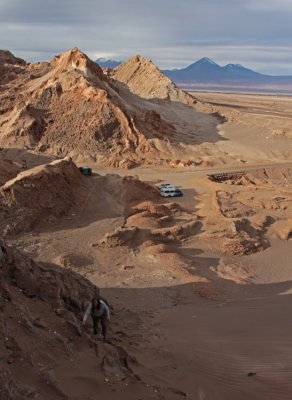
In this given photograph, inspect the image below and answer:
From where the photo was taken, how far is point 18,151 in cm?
2767

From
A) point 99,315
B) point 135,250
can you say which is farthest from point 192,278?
point 99,315

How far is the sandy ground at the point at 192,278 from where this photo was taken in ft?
28.4

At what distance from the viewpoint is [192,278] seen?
16.0 m

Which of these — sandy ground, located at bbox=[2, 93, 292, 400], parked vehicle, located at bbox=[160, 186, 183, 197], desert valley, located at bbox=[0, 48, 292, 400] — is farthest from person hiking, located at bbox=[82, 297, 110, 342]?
parked vehicle, located at bbox=[160, 186, 183, 197]

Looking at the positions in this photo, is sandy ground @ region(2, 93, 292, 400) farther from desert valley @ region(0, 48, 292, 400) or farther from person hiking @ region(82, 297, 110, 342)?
person hiking @ region(82, 297, 110, 342)

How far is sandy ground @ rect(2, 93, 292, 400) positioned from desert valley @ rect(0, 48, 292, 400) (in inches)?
1.9

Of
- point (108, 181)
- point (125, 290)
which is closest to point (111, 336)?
Answer: point (125, 290)

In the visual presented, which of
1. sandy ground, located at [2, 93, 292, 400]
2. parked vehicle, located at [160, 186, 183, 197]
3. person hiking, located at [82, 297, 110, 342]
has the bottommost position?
sandy ground, located at [2, 93, 292, 400]

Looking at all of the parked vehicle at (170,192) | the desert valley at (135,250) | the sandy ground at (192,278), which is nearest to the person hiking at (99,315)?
the desert valley at (135,250)

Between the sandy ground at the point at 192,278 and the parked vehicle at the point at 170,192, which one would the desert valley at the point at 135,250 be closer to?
the sandy ground at the point at 192,278

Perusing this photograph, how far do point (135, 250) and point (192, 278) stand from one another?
2571mm

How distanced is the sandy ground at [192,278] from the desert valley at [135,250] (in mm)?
48

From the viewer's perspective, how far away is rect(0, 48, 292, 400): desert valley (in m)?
7.66

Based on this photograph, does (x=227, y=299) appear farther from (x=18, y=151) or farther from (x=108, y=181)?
(x=18, y=151)
